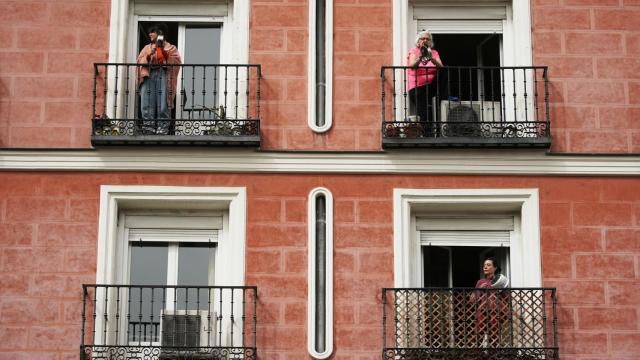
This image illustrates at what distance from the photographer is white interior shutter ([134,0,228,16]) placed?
19.8 metres

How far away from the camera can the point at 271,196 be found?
61.5 ft

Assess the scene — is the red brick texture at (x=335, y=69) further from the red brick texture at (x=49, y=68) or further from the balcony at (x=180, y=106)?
the balcony at (x=180, y=106)

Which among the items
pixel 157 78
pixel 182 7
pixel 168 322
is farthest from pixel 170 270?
pixel 182 7

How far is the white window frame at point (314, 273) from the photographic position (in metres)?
18.2

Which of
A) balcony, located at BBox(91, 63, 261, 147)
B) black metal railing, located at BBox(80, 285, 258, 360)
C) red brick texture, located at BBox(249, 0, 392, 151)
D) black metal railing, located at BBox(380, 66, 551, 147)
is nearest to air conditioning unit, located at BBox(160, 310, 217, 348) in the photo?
black metal railing, located at BBox(80, 285, 258, 360)

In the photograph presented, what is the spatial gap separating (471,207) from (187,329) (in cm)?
394

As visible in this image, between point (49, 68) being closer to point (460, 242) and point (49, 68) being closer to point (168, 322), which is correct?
point (168, 322)

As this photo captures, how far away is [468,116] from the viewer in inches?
756

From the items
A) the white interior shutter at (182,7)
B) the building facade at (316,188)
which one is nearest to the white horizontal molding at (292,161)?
the building facade at (316,188)

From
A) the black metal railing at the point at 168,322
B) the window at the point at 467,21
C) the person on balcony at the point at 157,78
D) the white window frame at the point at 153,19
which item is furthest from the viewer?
the window at the point at 467,21

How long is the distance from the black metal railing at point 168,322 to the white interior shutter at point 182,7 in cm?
379

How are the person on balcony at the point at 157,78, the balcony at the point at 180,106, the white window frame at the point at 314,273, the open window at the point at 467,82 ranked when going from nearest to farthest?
the white window frame at the point at 314,273
the balcony at the point at 180,106
the open window at the point at 467,82
the person on balcony at the point at 157,78

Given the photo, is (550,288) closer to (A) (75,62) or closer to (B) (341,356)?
(B) (341,356)

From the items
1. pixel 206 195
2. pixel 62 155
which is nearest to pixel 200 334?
pixel 206 195
